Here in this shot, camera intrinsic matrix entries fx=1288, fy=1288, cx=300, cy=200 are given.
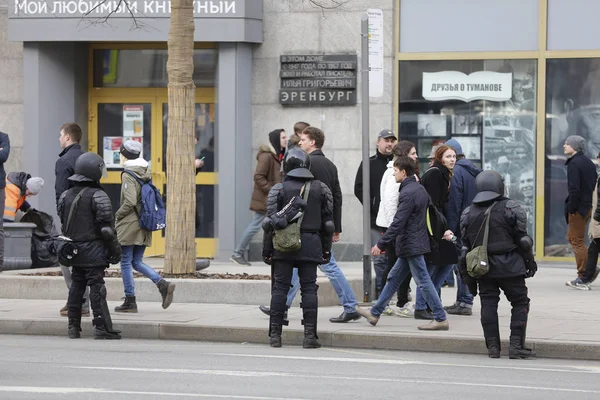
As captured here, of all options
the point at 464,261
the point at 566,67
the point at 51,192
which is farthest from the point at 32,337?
the point at 566,67

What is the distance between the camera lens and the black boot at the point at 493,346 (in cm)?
1080

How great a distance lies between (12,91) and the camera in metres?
19.6

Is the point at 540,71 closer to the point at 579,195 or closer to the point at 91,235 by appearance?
the point at 579,195

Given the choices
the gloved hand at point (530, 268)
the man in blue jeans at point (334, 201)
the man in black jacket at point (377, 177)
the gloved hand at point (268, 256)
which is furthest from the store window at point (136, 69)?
the gloved hand at point (530, 268)

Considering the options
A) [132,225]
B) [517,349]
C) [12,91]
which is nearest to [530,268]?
[517,349]

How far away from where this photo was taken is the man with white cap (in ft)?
55.5

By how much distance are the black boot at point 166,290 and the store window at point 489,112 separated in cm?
689

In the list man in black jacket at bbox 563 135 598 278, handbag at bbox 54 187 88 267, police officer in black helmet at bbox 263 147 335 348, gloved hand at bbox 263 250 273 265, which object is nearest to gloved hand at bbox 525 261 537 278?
police officer in black helmet at bbox 263 147 335 348

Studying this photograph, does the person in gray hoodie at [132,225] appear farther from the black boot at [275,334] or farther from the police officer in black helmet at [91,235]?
Answer: the black boot at [275,334]

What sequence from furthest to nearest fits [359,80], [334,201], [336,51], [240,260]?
1. [336,51]
2. [359,80]
3. [240,260]
4. [334,201]

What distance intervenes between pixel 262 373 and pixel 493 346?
2290 mm

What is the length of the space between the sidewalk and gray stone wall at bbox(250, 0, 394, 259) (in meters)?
4.71

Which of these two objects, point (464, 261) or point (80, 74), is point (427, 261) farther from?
point (80, 74)

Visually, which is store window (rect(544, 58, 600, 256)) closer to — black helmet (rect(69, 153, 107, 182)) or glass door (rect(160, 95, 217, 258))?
glass door (rect(160, 95, 217, 258))
